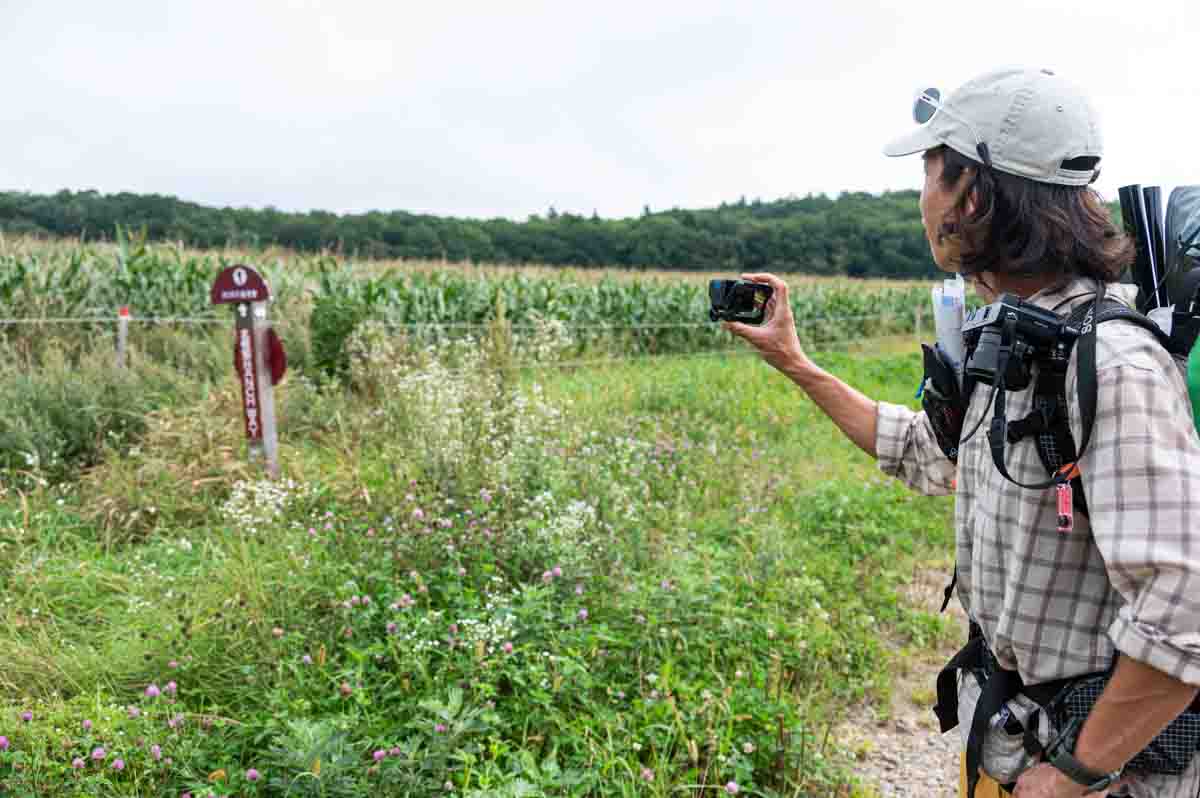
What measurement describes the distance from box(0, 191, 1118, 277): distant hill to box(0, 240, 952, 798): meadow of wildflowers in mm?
10571

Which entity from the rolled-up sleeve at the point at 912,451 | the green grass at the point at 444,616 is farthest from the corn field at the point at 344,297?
the rolled-up sleeve at the point at 912,451

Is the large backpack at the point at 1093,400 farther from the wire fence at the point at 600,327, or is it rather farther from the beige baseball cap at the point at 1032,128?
the wire fence at the point at 600,327

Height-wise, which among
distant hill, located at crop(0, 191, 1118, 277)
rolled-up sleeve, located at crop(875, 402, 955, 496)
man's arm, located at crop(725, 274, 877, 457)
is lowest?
rolled-up sleeve, located at crop(875, 402, 955, 496)

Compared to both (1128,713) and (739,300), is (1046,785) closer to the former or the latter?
(1128,713)

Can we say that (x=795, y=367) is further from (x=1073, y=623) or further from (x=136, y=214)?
(x=136, y=214)

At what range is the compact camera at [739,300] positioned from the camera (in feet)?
7.02

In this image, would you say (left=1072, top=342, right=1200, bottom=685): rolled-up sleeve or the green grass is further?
the green grass

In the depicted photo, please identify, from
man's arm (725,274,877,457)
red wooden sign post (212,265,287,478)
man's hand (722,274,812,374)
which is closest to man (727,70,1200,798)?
man's arm (725,274,877,457)

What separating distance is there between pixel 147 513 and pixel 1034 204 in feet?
17.6

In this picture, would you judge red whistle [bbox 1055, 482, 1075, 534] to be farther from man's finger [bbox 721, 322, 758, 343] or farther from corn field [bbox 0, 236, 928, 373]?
corn field [bbox 0, 236, 928, 373]

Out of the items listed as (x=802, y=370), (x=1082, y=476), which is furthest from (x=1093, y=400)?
(x=802, y=370)

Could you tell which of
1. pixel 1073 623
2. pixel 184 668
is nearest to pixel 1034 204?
pixel 1073 623

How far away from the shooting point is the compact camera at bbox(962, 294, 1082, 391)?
1.25 metres

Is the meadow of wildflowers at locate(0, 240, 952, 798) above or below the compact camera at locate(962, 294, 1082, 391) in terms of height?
below
